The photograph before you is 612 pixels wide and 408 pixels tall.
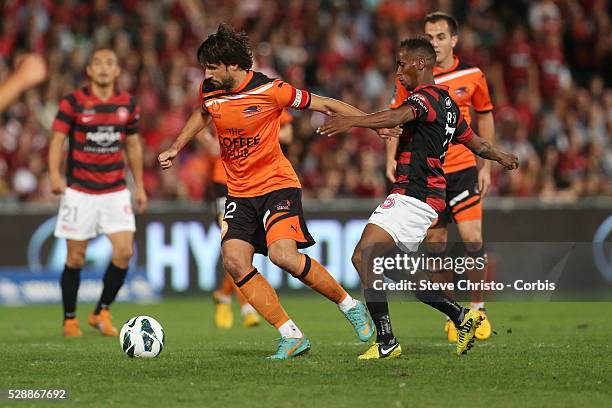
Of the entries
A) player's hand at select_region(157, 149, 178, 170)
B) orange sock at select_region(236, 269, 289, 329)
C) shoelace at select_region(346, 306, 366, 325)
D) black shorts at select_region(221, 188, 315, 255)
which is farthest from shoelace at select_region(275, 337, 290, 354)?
player's hand at select_region(157, 149, 178, 170)

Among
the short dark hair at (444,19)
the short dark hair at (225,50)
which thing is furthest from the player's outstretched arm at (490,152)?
the short dark hair at (444,19)

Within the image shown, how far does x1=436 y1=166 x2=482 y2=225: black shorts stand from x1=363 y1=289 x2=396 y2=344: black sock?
2.12m

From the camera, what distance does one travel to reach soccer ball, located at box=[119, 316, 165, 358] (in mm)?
8234

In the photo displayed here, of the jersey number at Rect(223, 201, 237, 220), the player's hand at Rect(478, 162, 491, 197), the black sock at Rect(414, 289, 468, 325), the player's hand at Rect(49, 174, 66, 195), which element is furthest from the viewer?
the player's hand at Rect(49, 174, 66, 195)

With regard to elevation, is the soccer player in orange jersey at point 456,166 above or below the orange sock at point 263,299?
above

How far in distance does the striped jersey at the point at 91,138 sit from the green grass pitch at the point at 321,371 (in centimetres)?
146

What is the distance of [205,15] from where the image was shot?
2078 cm

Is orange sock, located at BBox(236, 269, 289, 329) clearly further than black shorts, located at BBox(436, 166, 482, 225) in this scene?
No

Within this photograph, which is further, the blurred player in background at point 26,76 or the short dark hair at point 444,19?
the short dark hair at point 444,19

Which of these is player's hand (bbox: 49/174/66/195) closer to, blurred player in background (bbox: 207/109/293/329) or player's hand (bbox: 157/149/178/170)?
blurred player in background (bbox: 207/109/293/329)

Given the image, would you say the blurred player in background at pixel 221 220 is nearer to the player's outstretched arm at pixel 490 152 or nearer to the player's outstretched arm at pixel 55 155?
the player's outstretched arm at pixel 55 155

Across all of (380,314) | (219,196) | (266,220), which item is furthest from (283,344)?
(219,196)

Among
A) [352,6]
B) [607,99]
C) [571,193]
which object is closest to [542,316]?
[571,193]

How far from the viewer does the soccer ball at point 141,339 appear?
823 cm
